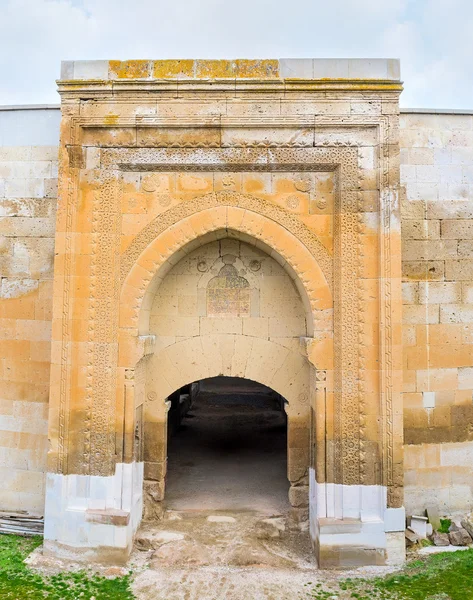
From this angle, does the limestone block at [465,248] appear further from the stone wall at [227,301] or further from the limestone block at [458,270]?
the stone wall at [227,301]

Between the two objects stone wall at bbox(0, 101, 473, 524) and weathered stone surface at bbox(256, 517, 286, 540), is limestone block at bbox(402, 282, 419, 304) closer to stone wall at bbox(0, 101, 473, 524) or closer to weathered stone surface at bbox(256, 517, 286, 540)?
stone wall at bbox(0, 101, 473, 524)

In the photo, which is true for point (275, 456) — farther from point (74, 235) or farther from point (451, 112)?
point (451, 112)

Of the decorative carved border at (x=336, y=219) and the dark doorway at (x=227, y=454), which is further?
the dark doorway at (x=227, y=454)

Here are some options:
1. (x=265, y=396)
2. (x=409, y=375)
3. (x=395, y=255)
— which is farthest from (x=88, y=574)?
(x=265, y=396)

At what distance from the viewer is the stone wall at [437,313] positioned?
5.33 metres

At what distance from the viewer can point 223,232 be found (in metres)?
4.88

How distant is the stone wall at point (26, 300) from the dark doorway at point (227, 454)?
1.91 metres

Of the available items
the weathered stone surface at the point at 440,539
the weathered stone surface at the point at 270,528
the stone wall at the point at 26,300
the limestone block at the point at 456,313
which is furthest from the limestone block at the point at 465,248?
the stone wall at the point at 26,300

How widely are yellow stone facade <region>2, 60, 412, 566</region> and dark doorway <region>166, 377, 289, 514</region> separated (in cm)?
98

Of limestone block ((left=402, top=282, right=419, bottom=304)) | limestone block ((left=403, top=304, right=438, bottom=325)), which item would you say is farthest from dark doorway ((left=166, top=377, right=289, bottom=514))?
limestone block ((left=402, top=282, right=419, bottom=304))

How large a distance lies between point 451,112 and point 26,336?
604 centimetres

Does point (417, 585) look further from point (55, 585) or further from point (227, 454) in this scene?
point (227, 454)

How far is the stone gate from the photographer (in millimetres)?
4586

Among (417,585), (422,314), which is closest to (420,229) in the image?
A: (422,314)
